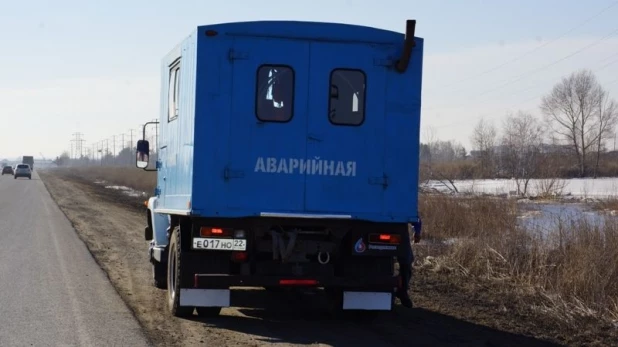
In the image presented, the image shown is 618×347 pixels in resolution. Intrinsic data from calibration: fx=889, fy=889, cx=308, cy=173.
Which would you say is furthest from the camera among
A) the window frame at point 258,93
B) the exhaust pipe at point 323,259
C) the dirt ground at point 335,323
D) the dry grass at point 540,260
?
the dry grass at point 540,260

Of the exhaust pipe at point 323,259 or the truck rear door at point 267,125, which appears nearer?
the truck rear door at point 267,125

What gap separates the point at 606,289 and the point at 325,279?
157 inches

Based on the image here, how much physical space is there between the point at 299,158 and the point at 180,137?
1.61 m

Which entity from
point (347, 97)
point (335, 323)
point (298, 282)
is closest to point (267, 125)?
point (347, 97)

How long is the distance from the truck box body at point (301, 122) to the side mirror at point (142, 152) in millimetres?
3101

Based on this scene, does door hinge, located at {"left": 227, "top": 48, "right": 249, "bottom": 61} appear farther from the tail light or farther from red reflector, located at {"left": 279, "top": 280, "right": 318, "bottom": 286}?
red reflector, located at {"left": 279, "top": 280, "right": 318, "bottom": 286}

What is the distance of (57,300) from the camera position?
11141 millimetres

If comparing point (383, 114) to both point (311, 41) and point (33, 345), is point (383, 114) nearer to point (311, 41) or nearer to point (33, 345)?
point (311, 41)

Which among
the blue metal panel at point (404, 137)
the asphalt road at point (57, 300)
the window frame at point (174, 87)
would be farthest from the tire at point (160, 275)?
the blue metal panel at point (404, 137)

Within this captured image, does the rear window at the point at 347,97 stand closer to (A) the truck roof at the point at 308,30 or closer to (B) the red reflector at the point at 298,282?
(A) the truck roof at the point at 308,30

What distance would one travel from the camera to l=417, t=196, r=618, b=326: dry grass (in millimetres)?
11047

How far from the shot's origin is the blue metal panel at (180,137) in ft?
31.1

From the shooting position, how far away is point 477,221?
17.1m

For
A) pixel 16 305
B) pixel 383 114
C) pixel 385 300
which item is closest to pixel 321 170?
pixel 383 114
